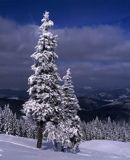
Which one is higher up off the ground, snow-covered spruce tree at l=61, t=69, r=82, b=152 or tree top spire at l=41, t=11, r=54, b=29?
tree top spire at l=41, t=11, r=54, b=29

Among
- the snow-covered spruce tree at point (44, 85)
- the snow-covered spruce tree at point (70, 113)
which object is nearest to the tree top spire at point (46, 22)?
the snow-covered spruce tree at point (44, 85)

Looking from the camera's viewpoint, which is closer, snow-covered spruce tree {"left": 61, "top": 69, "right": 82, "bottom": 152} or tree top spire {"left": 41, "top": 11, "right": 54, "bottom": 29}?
tree top spire {"left": 41, "top": 11, "right": 54, "bottom": 29}

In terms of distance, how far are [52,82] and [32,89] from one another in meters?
2.26

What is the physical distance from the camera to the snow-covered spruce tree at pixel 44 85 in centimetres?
3928

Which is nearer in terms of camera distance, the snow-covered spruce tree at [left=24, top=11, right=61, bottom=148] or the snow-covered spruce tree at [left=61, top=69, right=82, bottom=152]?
the snow-covered spruce tree at [left=24, top=11, right=61, bottom=148]

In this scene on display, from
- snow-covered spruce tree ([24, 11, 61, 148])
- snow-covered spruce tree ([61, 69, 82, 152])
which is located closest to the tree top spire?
snow-covered spruce tree ([24, 11, 61, 148])

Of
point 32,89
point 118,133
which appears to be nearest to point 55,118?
point 32,89

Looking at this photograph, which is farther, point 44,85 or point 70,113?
point 70,113

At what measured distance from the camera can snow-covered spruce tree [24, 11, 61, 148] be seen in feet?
129

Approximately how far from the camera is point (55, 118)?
40.2 meters

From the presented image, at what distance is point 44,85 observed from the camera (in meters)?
39.3

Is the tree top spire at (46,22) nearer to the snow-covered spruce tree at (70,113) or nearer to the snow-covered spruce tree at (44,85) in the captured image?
the snow-covered spruce tree at (44,85)

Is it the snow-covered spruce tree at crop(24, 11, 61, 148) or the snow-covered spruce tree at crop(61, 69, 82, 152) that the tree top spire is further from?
the snow-covered spruce tree at crop(61, 69, 82, 152)

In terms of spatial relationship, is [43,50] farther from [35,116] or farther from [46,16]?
[35,116]
